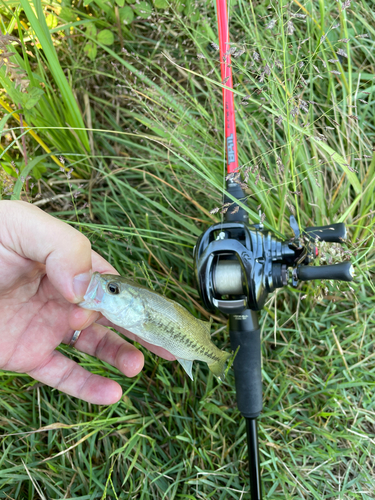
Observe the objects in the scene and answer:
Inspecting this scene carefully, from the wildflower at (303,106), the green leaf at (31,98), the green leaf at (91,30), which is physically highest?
the green leaf at (91,30)

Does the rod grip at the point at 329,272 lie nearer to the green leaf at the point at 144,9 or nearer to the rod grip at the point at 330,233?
the rod grip at the point at 330,233

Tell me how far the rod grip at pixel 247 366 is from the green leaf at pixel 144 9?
2.03 m

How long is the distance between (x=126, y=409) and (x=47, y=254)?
1381mm

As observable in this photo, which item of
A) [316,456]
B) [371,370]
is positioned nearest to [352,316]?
[371,370]

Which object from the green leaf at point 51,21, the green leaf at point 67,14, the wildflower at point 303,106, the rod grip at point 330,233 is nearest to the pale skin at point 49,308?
the rod grip at point 330,233

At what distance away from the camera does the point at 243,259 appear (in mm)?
1931

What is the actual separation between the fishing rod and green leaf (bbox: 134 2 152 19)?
0.64 meters

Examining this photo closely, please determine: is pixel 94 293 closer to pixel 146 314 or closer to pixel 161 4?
pixel 146 314

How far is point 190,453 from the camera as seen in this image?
2.64 meters

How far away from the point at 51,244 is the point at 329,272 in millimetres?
1344

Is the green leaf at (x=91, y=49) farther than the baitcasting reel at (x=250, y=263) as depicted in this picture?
Yes

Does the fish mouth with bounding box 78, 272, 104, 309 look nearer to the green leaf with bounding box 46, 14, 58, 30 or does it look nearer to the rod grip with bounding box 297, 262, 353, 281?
the rod grip with bounding box 297, 262, 353, 281

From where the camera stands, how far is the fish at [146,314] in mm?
1734

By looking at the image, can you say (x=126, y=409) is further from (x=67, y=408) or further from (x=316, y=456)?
(x=316, y=456)
